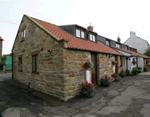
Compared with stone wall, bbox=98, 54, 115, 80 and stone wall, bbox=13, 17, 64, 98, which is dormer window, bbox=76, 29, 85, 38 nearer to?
stone wall, bbox=98, 54, 115, 80

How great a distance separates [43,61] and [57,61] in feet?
5.80

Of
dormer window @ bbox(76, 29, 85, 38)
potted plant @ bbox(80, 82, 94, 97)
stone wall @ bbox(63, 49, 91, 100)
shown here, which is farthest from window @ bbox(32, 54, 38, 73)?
dormer window @ bbox(76, 29, 85, 38)

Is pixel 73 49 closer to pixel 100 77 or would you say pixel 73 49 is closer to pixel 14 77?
pixel 100 77

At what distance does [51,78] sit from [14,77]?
869 centimetres

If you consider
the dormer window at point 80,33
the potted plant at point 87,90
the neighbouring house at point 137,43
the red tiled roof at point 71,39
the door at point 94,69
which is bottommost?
the potted plant at point 87,90

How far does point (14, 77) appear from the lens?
12.7m

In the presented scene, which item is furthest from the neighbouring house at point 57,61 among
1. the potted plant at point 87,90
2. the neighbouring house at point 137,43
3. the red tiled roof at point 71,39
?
the neighbouring house at point 137,43

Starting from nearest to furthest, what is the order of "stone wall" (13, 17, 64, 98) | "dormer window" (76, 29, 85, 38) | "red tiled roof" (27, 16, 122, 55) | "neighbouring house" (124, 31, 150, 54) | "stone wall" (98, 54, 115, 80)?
"stone wall" (13, 17, 64, 98), "red tiled roof" (27, 16, 122, 55), "stone wall" (98, 54, 115, 80), "dormer window" (76, 29, 85, 38), "neighbouring house" (124, 31, 150, 54)

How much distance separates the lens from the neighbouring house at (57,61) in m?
5.96

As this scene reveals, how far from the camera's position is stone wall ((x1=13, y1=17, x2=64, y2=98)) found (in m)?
6.11

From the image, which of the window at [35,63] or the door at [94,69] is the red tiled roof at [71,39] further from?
the window at [35,63]

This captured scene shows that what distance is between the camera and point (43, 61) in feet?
24.4

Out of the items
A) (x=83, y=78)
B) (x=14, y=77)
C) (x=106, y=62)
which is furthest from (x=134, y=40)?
(x=14, y=77)

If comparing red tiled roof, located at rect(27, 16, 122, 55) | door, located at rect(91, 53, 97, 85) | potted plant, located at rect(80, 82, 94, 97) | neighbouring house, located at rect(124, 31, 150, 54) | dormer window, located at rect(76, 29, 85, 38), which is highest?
neighbouring house, located at rect(124, 31, 150, 54)
